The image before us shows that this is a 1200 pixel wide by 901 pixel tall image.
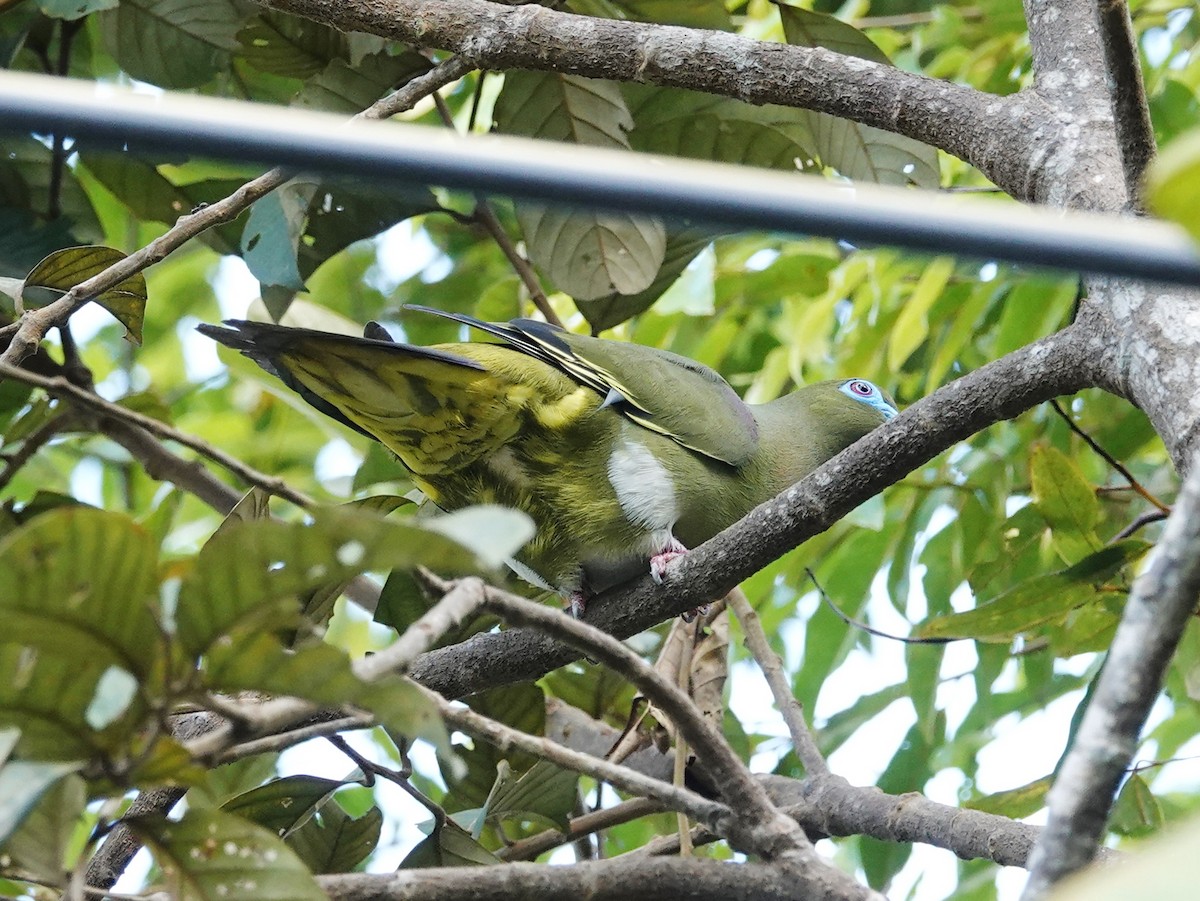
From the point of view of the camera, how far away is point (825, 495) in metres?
1.94

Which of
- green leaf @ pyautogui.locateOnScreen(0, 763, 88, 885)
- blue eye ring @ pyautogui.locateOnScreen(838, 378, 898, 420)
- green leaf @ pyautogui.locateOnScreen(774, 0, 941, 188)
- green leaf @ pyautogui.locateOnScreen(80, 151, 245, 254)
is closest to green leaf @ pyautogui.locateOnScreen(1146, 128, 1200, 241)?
green leaf @ pyautogui.locateOnScreen(0, 763, 88, 885)

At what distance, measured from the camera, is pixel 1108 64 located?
1610 millimetres

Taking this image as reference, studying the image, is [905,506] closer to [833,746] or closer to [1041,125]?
[833,746]

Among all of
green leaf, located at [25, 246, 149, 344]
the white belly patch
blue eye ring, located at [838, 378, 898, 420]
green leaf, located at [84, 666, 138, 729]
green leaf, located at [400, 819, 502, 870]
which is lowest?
green leaf, located at [400, 819, 502, 870]

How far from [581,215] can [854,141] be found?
2.19 ft

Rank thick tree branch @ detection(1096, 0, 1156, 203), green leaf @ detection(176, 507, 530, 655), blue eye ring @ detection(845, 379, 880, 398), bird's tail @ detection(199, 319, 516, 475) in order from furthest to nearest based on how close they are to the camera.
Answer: blue eye ring @ detection(845, 379, 880, 398) → bird's tail @ detection(199, 319, 516, 475) → thick tree branch @ detection(1096, 0, 1156, 203) → green leaf @ detection(176, 507, 530, 655)

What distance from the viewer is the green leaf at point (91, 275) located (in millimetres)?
2240

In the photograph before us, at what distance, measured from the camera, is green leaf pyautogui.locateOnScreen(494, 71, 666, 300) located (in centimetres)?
304

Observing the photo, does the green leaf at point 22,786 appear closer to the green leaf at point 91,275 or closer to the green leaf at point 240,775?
the green leaf at point 91,275

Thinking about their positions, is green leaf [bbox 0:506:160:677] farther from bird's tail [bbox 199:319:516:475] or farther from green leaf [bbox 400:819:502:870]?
bird's tail [bbox 199:319:516:475]

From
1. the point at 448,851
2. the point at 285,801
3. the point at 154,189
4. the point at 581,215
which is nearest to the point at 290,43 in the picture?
the point at 154,189

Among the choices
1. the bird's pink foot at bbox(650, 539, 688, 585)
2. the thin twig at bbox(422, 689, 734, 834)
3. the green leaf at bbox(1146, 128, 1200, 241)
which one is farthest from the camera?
the bird's pink foot at bbox(650, 539, 688, 585)

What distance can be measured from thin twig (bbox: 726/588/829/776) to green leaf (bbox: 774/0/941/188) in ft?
3.44

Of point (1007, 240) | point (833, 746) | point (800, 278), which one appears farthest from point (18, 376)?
point (800, 278)
